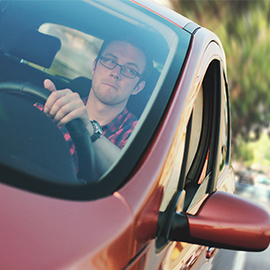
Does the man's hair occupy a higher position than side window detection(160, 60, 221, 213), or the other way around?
the man's hair

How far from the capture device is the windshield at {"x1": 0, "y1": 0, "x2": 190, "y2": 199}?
125 cm

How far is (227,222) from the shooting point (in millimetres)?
1312

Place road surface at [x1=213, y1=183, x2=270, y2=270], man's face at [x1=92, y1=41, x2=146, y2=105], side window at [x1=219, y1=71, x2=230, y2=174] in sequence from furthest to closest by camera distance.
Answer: road surface at [x1=213, y1=183, x2=270, y2=270] → side window at [x1=219, y1=71, x2=230, y2=174] → man's face at [x1=92, y1=41, x2=146, y2=105]

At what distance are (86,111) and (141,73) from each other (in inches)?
10.7

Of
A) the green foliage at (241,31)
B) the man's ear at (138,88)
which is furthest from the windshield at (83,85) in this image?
the green foliage at (241,31)

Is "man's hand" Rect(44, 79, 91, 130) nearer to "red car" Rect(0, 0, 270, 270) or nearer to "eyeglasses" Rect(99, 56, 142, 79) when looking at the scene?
"red car" Rect(0, 0, 270, 270)

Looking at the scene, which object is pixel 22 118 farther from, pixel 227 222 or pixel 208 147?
pixel 208 147

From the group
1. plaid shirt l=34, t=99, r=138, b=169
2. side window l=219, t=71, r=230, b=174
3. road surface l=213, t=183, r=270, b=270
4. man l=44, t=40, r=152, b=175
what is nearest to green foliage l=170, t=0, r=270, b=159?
road surface l=213, t=183, r=270, b=270

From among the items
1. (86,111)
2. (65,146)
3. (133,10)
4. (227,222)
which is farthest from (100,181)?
(133,10)

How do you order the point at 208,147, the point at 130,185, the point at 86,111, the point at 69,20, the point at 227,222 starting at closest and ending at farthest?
1. the point at 130,185
2. the point at 227,222
3. the point at 86,111
4. the point at 69,20
5. the point at 208,147

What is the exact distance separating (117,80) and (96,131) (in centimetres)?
23

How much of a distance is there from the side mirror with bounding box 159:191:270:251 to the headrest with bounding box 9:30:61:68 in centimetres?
76

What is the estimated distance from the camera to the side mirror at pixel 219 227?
1305 mm

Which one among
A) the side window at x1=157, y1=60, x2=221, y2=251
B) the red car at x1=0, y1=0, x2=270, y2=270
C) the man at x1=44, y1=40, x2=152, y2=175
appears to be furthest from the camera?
the side window at x1=157, y1=60, x2=221, y2=251
